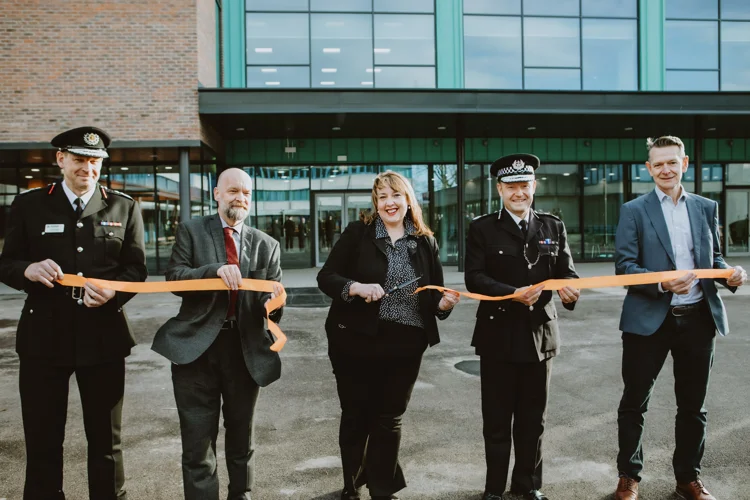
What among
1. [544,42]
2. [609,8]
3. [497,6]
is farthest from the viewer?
[609,8]

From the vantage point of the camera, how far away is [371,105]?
45.8 feet

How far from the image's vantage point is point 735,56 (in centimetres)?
1745

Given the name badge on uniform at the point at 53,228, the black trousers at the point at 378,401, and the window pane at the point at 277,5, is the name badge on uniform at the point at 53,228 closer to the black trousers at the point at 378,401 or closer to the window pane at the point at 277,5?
the black trousers at the point at 378,401

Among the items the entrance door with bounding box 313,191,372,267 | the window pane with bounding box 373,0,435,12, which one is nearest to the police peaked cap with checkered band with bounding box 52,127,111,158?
the window pane with bounding box 373,0,435,12

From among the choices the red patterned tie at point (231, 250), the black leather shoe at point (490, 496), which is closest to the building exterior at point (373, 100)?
the red patterned tie at point (231, 250)

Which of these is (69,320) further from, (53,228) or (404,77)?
(404,77)

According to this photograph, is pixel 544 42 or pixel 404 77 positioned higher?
pixel 544 42

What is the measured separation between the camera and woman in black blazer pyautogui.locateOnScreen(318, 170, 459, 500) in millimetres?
3330

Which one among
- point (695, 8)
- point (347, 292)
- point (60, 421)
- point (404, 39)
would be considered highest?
point (695, 8)

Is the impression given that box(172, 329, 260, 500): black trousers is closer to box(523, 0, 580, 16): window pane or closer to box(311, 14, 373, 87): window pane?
box(311, 14, 373, 87): window pane

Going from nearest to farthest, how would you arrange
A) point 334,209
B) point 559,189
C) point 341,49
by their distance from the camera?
point 341,49 < point 334,209 < point 559,189

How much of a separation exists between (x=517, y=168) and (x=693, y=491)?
7.22ft

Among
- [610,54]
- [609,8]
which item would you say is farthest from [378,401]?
[609,8]

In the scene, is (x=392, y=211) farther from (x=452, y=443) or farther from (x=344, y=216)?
(x=344, y=216)
